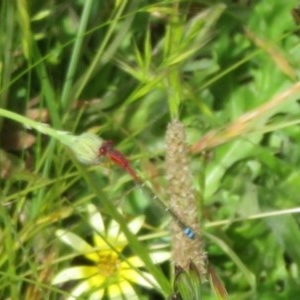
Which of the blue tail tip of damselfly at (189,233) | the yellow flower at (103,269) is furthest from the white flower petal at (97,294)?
the blue tail tip of damselfly at (189,233)

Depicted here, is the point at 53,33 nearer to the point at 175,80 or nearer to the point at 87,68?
the point at 87,68

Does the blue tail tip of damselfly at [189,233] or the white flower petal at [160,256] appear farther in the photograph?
the white flower petal at [160,256]

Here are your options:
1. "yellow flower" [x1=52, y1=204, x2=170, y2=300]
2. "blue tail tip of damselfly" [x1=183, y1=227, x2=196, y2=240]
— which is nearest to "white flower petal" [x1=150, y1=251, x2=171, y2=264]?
"yellow flower" [x1=52, y1=204, x2=170, y2=300]

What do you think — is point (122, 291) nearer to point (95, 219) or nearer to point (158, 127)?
point (95, 219)

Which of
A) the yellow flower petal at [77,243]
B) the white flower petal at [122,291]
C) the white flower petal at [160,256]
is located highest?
the yellow flower petal at [77,243]

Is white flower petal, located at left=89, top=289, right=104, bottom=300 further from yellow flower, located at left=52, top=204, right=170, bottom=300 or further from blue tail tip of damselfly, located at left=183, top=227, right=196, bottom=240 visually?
blue tail tip of damselfly, located at left=183, top=227, right=196, bottom=240

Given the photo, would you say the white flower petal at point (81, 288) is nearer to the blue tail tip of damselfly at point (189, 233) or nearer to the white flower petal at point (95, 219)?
the white flower petal at point (95, 219)

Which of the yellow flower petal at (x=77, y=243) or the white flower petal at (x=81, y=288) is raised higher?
the yellow flower petal at (x=77, y=243)
